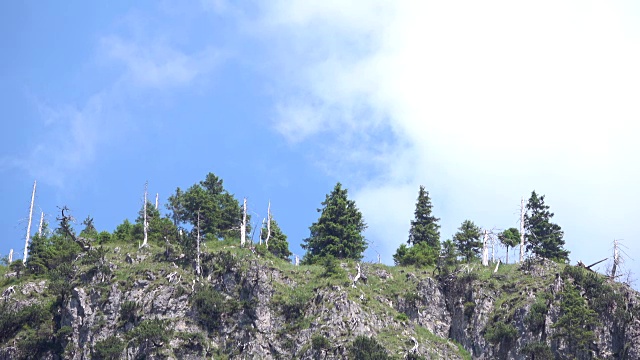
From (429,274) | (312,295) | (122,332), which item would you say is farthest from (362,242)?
(122,332)

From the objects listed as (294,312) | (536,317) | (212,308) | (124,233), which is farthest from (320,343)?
(124,233)

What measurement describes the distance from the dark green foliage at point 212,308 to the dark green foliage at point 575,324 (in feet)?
111

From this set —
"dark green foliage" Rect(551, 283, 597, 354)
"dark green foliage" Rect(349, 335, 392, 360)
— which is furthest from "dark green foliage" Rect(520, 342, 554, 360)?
"dark green foliage" Rect(349, 335, 392, 360)

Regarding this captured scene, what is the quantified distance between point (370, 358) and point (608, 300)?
26.7 metres

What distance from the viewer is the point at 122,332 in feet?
250

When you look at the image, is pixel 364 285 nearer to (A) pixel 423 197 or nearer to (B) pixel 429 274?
(B) pixel 429 274

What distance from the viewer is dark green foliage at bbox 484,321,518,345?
2997 inches

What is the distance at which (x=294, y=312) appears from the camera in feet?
257

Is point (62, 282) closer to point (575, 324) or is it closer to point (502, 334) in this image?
point (502, 334)

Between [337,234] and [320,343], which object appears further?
[337,234]

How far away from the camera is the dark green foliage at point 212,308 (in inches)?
3036

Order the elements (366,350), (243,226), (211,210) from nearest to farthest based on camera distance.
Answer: (366,350), (243,226), (211,210)

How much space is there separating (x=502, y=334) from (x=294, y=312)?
22018 mm

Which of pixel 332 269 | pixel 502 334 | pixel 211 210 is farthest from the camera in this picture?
pixel 211 210
